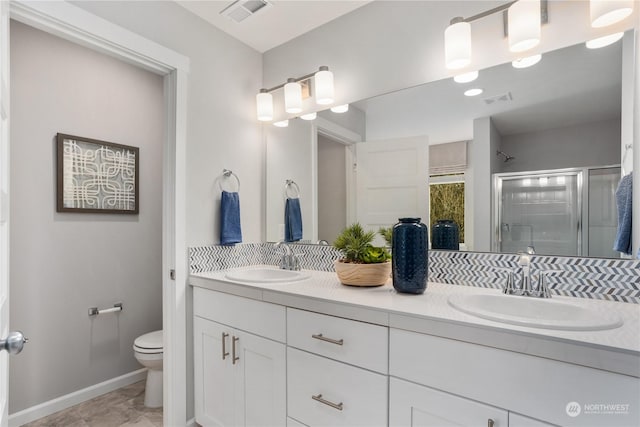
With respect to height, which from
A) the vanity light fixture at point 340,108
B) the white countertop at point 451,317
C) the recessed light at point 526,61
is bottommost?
the white countertop at point 451,317

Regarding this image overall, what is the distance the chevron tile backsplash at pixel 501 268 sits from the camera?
3.91 feet

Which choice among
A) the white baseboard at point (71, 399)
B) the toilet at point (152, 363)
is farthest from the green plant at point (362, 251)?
the white baseboard at point (71, 399)

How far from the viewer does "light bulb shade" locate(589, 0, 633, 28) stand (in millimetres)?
1129

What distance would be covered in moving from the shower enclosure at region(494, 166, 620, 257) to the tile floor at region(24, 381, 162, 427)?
2246mm

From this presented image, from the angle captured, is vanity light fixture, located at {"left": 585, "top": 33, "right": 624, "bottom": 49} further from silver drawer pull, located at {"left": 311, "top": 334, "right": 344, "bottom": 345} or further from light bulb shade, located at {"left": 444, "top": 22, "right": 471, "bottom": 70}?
silver drawer pull, located at {"left": 311, "top": 334, "right": 344, "bottom": 345}

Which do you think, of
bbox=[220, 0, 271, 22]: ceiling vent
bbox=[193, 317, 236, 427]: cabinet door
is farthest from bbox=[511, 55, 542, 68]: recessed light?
bbox=[193, 317, 236, 427]: cabinet door

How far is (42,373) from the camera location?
6.49ft

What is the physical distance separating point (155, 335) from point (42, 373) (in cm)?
64

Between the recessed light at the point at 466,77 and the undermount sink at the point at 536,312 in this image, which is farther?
the recessed light at the point at 466,77

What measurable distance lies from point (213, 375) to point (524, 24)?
7.16 feet

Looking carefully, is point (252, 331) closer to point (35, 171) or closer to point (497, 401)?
point (497, 401)

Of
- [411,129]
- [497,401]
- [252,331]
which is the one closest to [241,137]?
[411,129]

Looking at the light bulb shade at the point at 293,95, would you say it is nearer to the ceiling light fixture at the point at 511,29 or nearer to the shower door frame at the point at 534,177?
the ceiling light fixture at the point at 511,29

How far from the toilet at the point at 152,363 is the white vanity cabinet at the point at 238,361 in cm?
43
